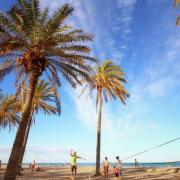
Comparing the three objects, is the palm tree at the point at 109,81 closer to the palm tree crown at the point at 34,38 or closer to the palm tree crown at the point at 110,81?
the palm tree crown at the point at 110,81

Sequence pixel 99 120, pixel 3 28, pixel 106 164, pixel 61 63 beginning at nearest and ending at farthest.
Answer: pixel 3 28
pixel 61 63
pixel 106 164
pixel 99 120

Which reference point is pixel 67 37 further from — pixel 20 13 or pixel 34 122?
pixel 34 122

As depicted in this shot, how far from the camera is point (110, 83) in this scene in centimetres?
3034

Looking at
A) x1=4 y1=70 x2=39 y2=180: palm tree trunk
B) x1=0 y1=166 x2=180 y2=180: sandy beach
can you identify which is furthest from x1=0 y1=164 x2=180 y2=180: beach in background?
x1=4 y1=70 x2=39 y2=180: palm tree trunk

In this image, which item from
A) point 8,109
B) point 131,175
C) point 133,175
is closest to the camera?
point 133,175

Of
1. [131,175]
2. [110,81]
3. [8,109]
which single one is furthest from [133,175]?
[8,109]

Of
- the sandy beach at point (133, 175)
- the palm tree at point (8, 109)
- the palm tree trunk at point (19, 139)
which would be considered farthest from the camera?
the palm tree at point (8, 109)

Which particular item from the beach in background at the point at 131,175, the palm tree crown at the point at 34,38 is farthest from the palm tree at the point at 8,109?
the palm tree crown at the point at 34,38

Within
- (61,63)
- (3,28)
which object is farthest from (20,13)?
(61,63)

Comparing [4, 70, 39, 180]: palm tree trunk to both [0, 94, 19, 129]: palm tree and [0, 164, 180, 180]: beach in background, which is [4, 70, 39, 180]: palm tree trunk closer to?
[0, 164, 180, 180]: beach in background

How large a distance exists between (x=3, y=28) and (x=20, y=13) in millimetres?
1417

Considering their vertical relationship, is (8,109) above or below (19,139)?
above

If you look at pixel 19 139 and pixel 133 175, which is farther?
pixel 133 175

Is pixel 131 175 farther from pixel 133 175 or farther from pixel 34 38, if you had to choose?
pixel 34 38
